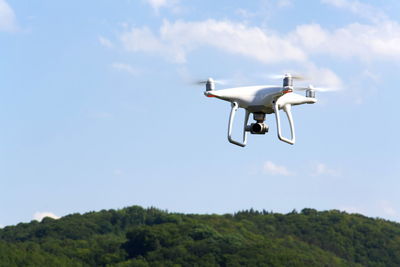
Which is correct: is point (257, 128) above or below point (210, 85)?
below

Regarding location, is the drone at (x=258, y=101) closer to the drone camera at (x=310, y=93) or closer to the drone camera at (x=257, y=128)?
the drone camera at (x=257, y=128)

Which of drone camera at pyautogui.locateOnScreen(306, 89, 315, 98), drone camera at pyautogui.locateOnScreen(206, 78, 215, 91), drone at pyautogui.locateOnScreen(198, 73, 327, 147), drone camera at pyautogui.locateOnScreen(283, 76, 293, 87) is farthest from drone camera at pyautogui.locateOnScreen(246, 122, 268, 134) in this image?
drone camera at pyautogui.locateOnScreen(306, 89, 315, 98)

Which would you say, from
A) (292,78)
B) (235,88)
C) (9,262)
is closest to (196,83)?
(235,88)

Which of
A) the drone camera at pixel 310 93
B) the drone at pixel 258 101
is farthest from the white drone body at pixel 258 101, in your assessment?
the drone camera at pixel 310 93

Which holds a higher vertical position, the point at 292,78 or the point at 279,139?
the point at 292,78

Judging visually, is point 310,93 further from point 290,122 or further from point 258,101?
point 258,101

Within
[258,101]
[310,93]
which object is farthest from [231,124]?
[310,93]

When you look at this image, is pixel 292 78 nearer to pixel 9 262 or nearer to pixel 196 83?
pixel 196 83

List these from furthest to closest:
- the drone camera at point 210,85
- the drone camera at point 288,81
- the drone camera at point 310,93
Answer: the drone camera at point 310,93, the drone camera at point 210,85, the drone camera at point 288,81
